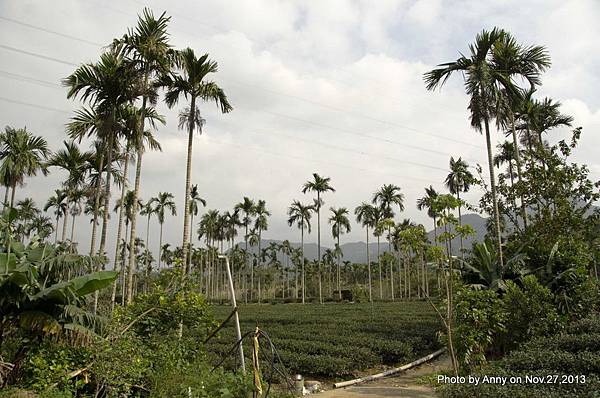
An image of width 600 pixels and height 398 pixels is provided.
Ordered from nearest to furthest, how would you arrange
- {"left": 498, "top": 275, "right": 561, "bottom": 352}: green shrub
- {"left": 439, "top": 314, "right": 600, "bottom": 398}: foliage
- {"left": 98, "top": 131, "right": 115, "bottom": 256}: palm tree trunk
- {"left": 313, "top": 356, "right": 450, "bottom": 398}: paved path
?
1. {"left": 439, "top": 314, "right": 600, "bottom": 398}: foliage
2. {"left": 313, "top": 356, "right": 450, "bottom": 398}: paved path
3. {"left": 498, "top": 275, "right": 561, "bottom": 352}: green shrub
4. {"left": 98, "top": 131, "right": 115, "bottom": 256}: palm tree trunk

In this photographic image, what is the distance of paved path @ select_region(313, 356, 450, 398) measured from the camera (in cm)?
1016

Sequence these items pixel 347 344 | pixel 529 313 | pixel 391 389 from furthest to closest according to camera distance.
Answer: pixel 347 344 → pixel 391 389 → pixel 529 313

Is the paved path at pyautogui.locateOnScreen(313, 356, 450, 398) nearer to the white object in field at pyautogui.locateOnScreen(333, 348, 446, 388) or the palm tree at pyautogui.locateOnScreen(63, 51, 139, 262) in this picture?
the white object in field at pyautogui.locateOnScreen(333, 348, 446, 388)

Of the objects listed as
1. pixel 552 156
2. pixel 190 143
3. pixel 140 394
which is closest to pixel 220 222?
pixel 190 143

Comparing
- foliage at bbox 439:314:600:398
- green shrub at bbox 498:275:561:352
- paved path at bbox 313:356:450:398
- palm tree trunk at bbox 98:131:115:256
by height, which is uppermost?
palm tree trunk at bbox 98:131:115:256

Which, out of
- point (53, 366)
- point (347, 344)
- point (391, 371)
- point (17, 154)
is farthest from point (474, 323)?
point (17, 154)

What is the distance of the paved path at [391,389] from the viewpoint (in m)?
10.2

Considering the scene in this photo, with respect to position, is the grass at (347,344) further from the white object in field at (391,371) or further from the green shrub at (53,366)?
the green shrub at (53,366)

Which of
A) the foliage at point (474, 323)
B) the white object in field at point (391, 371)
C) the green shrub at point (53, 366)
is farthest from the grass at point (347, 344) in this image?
the foliage at point (474, 323)

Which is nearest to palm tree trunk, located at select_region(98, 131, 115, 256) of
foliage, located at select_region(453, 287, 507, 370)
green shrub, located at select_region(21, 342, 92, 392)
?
green shrub, located at select_region(21, 342, 92, 392)

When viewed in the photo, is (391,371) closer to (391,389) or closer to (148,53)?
(391,389)

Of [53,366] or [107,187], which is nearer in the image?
[53,366]

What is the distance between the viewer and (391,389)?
35.7 ft

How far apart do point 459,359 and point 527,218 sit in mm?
9415
